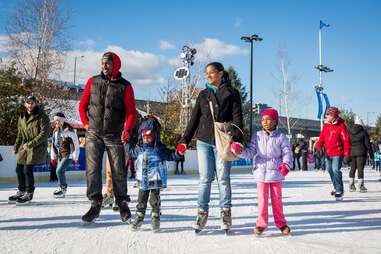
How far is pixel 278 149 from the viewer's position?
14.2ft

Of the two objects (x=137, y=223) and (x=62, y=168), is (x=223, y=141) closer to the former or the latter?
(x=137, y=223)

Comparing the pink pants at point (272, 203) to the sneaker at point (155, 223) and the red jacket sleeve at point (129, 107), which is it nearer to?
the sneaker at point (155, 223)

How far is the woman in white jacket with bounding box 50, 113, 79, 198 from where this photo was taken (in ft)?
25.1

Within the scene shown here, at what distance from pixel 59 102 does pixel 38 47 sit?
271 centimetres

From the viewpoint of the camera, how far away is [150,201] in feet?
14.7

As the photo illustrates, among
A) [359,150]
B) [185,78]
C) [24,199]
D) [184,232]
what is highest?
[185,78]

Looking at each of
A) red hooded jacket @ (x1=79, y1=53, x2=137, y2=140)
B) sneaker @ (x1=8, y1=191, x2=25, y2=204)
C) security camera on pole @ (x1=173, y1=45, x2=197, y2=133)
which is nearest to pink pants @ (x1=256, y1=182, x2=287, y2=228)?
red hooded jacket @ (x1=79, y1=53, x2=137, y2=140)

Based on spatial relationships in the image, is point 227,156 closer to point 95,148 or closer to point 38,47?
point 95,148

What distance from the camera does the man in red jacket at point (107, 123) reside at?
4.57 m

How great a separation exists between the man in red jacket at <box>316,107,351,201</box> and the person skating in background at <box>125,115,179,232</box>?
3.93 meters

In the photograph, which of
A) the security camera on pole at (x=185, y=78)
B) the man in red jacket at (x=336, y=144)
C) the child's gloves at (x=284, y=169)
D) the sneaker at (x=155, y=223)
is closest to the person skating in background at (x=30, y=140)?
the sneaker at (x=155, y=223)

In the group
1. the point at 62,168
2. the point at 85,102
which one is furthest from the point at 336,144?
the point at 62,168

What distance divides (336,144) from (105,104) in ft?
14.9

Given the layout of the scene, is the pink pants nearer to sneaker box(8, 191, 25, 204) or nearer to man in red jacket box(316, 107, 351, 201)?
man in red jacket box(316, 107, 351, 201)
